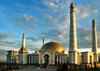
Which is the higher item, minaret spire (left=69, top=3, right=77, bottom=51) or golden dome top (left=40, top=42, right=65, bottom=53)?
minaret spire (left=69, top=3, right=77, bottom=51)

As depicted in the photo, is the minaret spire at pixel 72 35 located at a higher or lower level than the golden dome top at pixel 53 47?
higher

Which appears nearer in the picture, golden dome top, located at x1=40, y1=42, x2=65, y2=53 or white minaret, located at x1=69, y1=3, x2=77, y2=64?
white minaret, located at x1=69, y1=3, x2=77, y2=64

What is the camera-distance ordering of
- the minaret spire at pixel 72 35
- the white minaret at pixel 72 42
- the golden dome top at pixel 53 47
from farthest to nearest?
the golden dome top at pixel 53 47 → the minaret spire at pixel 72 35 → the white minaret at pixel 72 42

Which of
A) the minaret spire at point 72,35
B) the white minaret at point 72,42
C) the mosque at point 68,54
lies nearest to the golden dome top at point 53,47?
the mosque at point 68,54

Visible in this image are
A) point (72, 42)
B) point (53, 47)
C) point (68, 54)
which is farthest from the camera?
point (53, 47)

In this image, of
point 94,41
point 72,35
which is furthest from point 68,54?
point 72,35

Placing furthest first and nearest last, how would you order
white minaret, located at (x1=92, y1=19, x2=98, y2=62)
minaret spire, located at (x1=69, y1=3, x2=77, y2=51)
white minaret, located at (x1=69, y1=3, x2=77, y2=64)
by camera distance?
white minaret, located at (x1=92, y1=19, x2=98, y2=62), minaret spire, located at (x1=69, y1=3, x2=77, y2=51), white minaret, located at (x1=69, y1=3, x2=77, y2=64)

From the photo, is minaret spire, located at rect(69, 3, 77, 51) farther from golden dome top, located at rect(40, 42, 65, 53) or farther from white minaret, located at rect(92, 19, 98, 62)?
white minaret, located at rect(92, 19, 98, 62)

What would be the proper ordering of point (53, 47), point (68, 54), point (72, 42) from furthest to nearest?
point (53, 47) → point (68, 54) → point (72, 42)

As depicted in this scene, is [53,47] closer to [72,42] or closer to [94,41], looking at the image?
[72,42]

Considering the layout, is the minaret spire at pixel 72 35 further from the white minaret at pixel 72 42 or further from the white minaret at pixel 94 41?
the white minaret at pixel 94 41

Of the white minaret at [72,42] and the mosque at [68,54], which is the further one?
the mosque at [68,54]

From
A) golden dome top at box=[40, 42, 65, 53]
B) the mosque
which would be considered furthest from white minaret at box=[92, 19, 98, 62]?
golden dome top at box=[40, 42, 65, 53]

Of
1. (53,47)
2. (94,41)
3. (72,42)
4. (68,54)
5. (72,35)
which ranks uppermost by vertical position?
(72,35)
